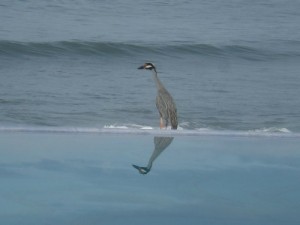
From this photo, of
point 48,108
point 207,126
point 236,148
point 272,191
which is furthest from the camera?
point 48,108

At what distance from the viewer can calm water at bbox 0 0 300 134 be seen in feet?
43.1

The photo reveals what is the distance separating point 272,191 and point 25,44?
18.3m

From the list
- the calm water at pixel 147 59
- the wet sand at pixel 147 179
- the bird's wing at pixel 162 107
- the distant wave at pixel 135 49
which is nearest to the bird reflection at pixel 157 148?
the wet sand at pixel 147 179

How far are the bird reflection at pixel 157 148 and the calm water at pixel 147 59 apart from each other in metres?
3.31

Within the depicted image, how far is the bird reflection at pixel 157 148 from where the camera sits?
3631 millimetres

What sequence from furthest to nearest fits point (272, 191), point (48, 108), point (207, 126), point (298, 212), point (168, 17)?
point (168, 17), point (48, 108), point (207, 126), point (272, 191), point (298, 212)

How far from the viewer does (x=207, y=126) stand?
11984mm

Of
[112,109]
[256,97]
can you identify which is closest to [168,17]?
[256,97]

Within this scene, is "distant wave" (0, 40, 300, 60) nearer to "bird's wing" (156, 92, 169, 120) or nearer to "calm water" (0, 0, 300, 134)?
"calm water" (0, 0, 300, 134)

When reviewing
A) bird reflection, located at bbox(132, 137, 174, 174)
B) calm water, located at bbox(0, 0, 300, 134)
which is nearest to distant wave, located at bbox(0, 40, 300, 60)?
calm water, located at bbox(0, 0, 300, 134)

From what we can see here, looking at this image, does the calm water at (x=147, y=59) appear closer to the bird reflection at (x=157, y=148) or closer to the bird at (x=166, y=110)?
the bird at (x=166, y=110)

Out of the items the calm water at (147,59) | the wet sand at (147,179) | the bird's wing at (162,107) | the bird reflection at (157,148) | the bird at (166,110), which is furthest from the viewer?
the calm water at (147,59)

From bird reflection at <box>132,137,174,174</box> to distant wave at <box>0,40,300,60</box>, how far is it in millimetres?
16438

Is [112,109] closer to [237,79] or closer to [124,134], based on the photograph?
[237,79]
